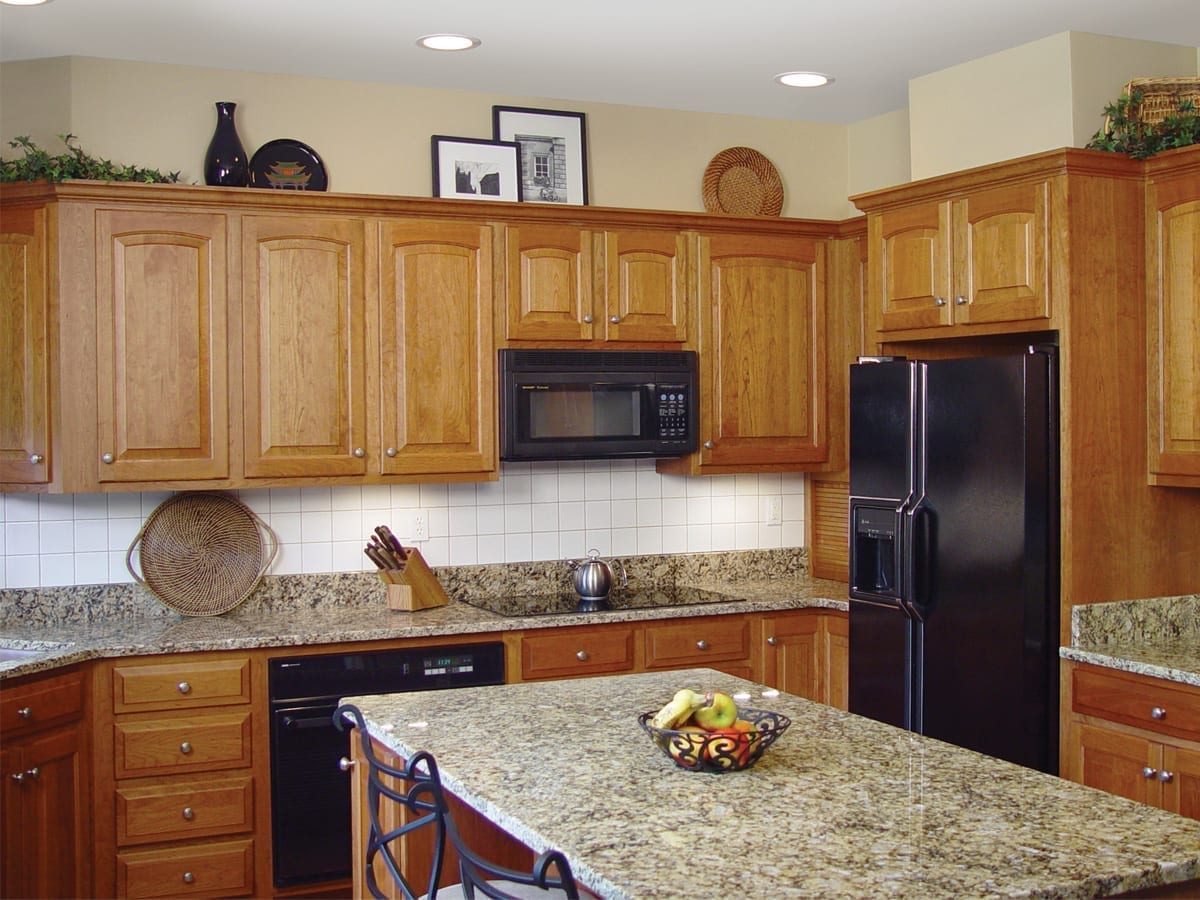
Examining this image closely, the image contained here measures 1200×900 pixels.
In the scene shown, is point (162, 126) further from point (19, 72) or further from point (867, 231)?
point (867, 231)

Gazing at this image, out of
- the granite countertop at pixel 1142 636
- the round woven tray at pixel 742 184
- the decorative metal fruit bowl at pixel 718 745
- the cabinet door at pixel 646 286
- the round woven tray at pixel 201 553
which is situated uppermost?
the round woven tray at pixel 742 184

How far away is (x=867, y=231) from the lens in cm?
450

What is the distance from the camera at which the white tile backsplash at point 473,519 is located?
409 cm

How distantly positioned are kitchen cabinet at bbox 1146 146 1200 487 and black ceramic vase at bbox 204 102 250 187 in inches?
110

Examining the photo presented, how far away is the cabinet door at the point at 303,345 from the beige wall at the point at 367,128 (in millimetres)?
420

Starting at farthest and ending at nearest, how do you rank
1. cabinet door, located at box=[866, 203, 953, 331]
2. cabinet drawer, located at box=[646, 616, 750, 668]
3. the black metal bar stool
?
cabinet drawer, located at box=[646, 616, 750, 668] → cabinet door, located at box=[866, 203, 953, 331] → the black metal bar stool

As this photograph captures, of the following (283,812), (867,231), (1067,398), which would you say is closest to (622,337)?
(867,231)

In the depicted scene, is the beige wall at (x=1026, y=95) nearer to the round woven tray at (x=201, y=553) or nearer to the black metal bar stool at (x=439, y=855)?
the round woven tray at (x=201, y=553)

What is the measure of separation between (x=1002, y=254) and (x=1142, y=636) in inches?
47.9

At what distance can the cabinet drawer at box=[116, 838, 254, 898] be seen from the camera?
12.2 ft

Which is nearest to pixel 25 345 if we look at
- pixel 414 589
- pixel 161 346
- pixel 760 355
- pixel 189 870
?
pixel 161 346

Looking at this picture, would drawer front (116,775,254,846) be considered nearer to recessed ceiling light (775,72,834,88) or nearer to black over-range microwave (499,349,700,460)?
black over-range microwave (499,349,700,460)

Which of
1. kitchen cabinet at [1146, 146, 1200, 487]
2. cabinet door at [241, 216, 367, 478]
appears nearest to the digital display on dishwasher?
cabinet door at [241, 216, 367, 478]

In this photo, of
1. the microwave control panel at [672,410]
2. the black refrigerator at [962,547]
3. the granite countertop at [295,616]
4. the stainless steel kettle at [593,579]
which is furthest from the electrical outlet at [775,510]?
the black refrigerator at [962,547]
